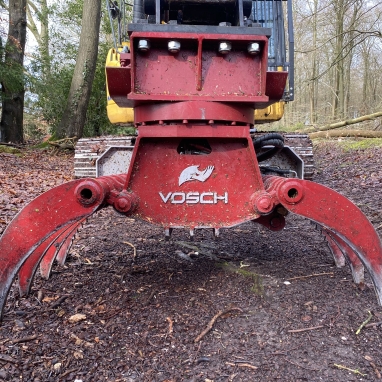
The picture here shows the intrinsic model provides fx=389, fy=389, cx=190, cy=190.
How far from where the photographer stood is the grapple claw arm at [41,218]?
1.83 metres

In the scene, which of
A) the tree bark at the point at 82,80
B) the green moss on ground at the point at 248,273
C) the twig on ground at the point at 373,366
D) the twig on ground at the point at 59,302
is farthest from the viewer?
the tree bark at the point at 82,80

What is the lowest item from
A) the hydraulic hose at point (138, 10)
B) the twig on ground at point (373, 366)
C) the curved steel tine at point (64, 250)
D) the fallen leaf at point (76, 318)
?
the twig on ground at point (373, 366)

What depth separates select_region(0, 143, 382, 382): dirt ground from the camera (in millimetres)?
1702

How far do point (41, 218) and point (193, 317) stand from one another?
3.13 feet

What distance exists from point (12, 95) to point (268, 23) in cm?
1077

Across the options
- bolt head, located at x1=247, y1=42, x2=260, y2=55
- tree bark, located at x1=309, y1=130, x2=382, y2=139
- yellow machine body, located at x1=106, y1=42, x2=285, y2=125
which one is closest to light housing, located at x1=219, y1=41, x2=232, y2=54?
bolt head, located at x1=247, y1=42, x2=260, y2=55

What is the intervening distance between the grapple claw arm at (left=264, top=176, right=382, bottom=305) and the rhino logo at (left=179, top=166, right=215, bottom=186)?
0.36m

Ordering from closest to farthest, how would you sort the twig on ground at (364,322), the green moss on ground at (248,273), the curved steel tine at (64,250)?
the twig on ground at (364,322)
the green moss on ground at (248,273)
the curved steel tine at (64,250)

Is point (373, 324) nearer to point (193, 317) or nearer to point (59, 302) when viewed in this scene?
point (193, 317)

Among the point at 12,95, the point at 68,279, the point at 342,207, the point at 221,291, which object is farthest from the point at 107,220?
the point at 12,95

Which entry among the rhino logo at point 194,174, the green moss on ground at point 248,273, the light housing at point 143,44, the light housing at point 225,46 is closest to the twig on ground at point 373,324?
the green moss on ground at point 248,273

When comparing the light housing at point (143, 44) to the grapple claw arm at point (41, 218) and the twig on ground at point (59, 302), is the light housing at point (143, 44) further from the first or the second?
the twig on ground at point (59, 302)

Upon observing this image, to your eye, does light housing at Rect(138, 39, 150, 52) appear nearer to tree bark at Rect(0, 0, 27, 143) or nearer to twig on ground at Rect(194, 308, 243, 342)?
twig on ground at Rect(194, 308, 243, 342)

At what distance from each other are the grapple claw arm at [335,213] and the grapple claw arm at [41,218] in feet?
2.99
